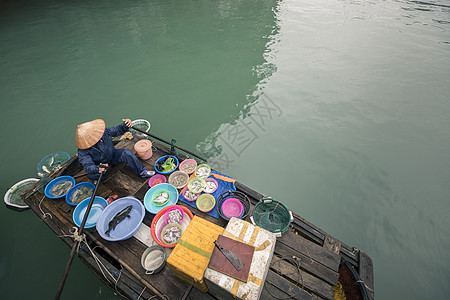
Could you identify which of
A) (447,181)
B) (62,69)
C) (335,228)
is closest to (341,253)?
(335,228)

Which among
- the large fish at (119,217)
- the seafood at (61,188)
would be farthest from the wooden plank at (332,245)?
the seafood at (61,188)

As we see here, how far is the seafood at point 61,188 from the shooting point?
13.4 feet

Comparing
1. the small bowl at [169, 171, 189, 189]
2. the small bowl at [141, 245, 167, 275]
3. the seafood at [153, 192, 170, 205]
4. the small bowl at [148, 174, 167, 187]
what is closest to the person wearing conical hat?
the small bowl at [148, 174, 167, 187]

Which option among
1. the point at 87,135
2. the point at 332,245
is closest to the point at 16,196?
the point at 87,135

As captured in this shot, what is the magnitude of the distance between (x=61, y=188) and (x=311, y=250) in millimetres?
5722

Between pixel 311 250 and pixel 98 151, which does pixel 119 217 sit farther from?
pixel 311 250

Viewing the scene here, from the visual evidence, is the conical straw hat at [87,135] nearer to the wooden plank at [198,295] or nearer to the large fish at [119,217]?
the large fish at [119,217]

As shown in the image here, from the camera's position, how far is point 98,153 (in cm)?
421

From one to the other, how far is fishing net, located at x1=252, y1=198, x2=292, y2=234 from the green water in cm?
178

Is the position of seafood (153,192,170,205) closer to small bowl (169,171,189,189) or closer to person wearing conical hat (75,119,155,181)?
small bowl (169,171,189,189)

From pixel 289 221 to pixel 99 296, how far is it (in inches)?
176

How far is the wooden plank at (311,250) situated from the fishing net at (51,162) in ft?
22.5

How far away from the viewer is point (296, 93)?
347 inches

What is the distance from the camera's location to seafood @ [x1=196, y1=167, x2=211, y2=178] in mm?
4470
